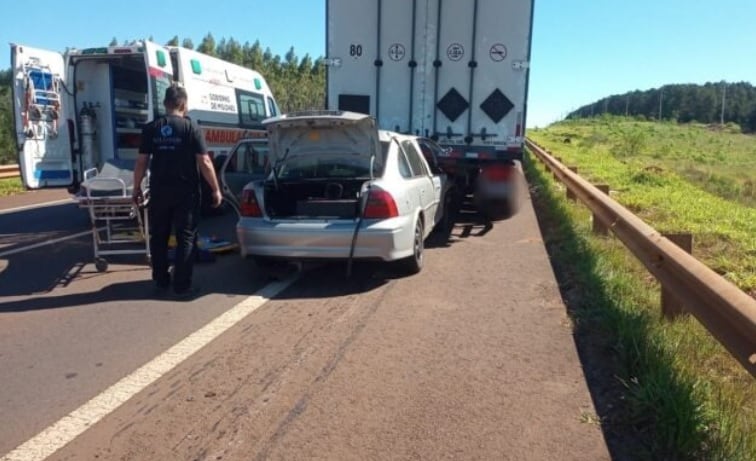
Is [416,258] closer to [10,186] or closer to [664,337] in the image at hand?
[664,337]

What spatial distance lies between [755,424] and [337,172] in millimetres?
4947

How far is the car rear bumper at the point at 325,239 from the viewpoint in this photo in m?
6.57

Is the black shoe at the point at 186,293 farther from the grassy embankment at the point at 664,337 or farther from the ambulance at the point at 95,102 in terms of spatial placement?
the grassy embankment at the point at 664,337

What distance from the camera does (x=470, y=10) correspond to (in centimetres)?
999

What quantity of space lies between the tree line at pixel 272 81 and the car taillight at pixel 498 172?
42.5ft

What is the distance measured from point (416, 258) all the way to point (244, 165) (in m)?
3.75

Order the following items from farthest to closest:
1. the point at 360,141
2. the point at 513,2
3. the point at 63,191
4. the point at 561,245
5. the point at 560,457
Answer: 1. the point at 63,191
2. the point at 513,2
3. the point at 561,245
4. the point at 360,141
5. the point at 560,457

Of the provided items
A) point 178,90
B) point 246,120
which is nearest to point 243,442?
point 178,90

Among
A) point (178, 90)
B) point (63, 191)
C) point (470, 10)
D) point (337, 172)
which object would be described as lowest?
point (63, 191)

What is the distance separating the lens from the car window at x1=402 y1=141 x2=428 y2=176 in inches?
311

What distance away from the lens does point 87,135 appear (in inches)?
418

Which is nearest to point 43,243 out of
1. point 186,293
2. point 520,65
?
point 186,293

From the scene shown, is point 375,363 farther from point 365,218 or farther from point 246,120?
point 246,120

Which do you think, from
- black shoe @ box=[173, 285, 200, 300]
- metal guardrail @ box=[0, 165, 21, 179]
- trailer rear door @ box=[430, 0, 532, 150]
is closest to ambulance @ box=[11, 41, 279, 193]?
black shoe @ box=[173, 285, 200, 300]
